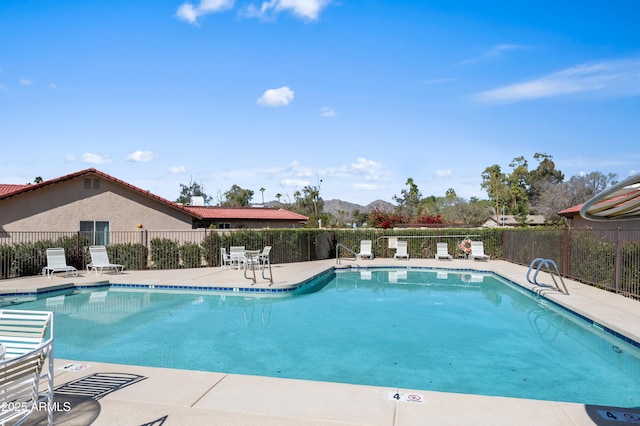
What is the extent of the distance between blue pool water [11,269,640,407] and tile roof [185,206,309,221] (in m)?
17.9

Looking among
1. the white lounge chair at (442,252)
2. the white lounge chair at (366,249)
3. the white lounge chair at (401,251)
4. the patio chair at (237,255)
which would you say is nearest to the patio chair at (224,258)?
the patio chair at (237,255)

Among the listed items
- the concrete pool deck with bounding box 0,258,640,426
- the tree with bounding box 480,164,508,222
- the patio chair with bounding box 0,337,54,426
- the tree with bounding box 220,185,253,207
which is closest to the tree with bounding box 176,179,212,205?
the tree with bounding box 220,185,253,207

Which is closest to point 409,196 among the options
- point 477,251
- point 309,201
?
point 309,201

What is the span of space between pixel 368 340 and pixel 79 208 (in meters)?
16.2

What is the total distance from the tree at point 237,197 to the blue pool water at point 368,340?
57601mm

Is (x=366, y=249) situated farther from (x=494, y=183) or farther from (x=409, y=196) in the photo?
(x=494, y=183)

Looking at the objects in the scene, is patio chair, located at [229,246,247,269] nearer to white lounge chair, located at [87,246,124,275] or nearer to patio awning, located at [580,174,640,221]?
white lounge chair, located at [87,246,124,275]

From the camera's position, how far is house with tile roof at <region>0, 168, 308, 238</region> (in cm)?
1800

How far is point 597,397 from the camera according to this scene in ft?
17.9

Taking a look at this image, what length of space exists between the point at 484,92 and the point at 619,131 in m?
19.1

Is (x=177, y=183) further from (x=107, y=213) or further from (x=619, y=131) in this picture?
(x=619, y=131)

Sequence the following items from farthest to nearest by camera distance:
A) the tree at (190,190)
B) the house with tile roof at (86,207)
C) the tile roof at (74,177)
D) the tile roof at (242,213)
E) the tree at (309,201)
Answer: the tree at (190,190) < the tree at (309,201) < the tile roof at (242,213) < the house with tile roof at (86,207) < the tile roof at (74,177)

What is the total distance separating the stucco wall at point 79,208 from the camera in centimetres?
1800

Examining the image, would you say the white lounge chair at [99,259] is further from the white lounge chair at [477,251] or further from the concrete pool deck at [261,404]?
the white lounge chair at [477,251]
